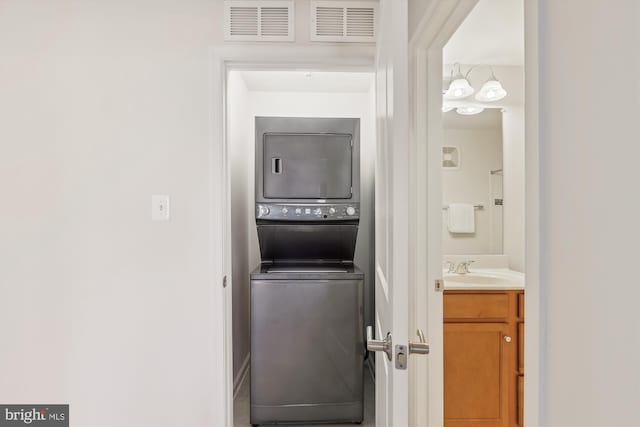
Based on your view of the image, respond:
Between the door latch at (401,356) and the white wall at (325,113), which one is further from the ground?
the white wall at (325,113)

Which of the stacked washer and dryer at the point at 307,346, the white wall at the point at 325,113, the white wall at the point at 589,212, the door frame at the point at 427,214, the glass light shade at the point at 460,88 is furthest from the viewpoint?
the white wall at the point at 325,113

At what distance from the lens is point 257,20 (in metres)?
1.65

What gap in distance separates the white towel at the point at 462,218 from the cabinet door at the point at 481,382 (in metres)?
0.74

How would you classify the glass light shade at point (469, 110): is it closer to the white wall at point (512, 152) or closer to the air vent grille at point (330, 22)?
the white wall at point (512, 152)

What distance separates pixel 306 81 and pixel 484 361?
224 centimetres

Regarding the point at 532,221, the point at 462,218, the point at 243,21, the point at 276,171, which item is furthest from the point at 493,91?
the point at 532,221

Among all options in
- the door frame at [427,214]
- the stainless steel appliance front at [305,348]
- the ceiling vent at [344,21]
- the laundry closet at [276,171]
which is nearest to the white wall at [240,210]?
the laundry closet at [276,171]

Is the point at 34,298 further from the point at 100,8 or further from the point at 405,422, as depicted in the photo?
the point at 405,422

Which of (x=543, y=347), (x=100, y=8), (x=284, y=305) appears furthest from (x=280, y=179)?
(x=543, y=347)

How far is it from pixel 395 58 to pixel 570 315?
0.66m

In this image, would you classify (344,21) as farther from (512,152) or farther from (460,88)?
(512,152)

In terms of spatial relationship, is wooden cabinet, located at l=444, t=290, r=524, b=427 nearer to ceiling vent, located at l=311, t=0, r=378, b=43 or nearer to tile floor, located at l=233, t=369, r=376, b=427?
tile floor, located at l=233, t=369, r=376, b=427

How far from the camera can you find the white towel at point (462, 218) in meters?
2.43

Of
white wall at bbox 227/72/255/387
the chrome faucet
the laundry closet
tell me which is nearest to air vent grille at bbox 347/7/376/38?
the laundry closet
